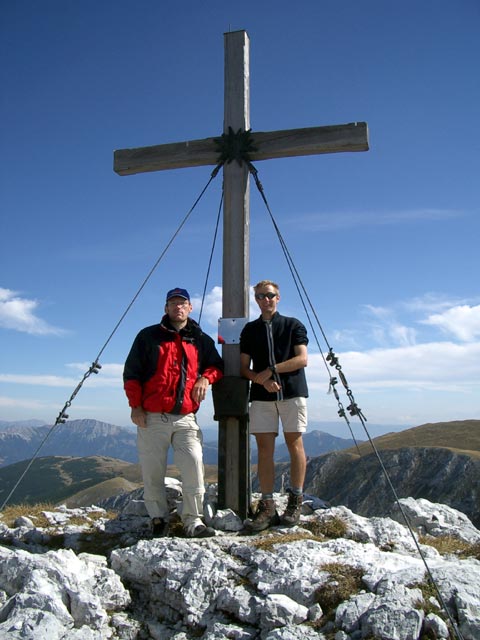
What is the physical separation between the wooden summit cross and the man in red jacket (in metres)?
0.71

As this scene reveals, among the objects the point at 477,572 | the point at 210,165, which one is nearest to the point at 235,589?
the point at 477,572

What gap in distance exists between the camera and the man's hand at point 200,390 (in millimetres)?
7137

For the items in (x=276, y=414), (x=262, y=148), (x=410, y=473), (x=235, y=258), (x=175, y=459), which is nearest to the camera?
(x=175, y=459)

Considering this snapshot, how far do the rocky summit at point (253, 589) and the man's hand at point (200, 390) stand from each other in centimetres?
189

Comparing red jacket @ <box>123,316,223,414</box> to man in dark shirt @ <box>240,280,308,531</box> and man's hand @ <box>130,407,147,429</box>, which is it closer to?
man's hand @ <box>130,407,147,429</box>

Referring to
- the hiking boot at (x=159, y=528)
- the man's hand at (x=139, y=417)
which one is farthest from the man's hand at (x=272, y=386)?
the hiking boot at (x=159, y=528)

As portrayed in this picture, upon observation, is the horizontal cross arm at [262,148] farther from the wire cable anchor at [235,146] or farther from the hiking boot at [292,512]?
the hiking boot at [292,512]

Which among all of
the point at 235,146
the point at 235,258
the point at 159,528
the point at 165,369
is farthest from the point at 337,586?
the point at 235,146

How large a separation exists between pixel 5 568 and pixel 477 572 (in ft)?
16.6

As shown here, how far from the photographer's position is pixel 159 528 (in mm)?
6902

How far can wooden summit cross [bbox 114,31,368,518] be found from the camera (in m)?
7.67

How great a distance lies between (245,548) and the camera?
5922 millimetres

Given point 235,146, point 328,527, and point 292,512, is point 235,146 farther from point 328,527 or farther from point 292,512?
point 328,527

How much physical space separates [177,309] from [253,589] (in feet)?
12.8
